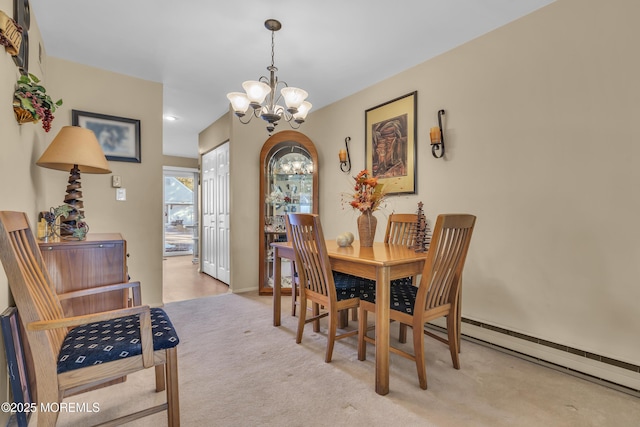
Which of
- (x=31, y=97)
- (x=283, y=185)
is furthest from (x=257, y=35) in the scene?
(x=283, y=185)

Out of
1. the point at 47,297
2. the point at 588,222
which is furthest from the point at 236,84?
the point at 588,222

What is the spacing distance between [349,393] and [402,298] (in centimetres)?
65

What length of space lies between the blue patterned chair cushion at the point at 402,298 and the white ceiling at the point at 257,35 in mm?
2015

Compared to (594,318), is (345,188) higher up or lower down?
higher up

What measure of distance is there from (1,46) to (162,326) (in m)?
1.54

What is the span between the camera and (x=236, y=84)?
3422 millimetres

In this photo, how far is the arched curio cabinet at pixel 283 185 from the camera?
4.05 meters

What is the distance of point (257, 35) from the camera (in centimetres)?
250

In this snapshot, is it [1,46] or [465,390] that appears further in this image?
[465,390]

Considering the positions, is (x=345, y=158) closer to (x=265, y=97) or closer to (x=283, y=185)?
(x=283, y=185)

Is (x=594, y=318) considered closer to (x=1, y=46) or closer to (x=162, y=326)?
(x=162, y=326)

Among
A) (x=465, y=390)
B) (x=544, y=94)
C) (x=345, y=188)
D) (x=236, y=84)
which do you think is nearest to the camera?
(x=465, y=390)

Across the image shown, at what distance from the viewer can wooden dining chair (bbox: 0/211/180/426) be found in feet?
3.60

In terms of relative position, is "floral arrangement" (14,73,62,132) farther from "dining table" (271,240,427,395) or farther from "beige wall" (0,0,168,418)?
"dining table" (271,240,427,395)
